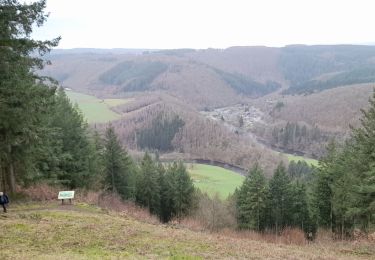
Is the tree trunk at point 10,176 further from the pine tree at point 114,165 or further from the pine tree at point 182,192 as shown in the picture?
the pine tree at point 182,192

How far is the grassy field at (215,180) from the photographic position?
300 feet

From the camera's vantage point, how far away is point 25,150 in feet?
78.0

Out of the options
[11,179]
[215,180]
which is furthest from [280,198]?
[215,180]

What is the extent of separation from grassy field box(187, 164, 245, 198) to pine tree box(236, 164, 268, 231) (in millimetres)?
35717

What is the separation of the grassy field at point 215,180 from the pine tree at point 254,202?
35717 mm

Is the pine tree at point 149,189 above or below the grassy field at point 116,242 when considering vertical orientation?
below

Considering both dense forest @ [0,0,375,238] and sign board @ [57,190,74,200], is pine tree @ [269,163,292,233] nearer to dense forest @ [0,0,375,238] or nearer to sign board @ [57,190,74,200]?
dense forest @ [0,0,375,238]

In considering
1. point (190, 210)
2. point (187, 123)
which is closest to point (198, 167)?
point (187, 123)

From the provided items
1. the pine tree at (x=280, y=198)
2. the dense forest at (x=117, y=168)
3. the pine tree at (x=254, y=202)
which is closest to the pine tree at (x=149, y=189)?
the dense forest at (x=117, y=168)

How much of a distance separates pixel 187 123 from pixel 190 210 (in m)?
135

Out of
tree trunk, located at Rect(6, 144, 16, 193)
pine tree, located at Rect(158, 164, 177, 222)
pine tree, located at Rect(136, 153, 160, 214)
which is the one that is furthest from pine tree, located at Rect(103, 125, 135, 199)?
tree trunk, located at Rect(6, 144, 16, 193)

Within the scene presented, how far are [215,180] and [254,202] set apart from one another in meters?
55.6

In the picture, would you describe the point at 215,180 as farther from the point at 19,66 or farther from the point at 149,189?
the point at 19,66

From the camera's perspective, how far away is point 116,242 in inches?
570
